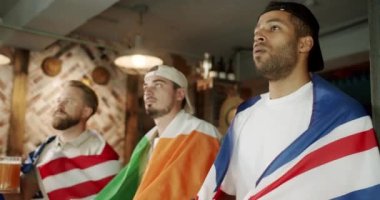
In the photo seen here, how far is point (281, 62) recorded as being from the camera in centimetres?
178

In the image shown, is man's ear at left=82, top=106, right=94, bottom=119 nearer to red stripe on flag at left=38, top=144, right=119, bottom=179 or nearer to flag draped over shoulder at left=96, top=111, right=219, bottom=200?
red stripe on flag at left=38, top=144, right=119, bottom=179

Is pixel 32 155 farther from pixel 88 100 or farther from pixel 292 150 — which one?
pixel 292 150

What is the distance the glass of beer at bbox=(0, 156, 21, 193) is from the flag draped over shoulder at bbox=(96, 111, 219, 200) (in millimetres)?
469

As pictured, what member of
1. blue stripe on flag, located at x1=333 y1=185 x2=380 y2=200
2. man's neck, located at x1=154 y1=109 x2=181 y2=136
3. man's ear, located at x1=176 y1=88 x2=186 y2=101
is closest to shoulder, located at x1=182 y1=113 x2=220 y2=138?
man's neck, located at x1=154 y1=109 x2=181 y2=136

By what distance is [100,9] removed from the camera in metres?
3.72

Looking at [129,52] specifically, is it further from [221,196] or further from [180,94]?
[221,196]

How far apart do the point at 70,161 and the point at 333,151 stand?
1.78 metres

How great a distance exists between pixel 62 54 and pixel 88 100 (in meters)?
2.19

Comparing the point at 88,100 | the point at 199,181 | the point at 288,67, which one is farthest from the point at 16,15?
the point at 288,67

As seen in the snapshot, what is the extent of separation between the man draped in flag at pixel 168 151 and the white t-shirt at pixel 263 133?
19.3 inches

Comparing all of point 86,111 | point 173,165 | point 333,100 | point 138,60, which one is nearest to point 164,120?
point 173,165

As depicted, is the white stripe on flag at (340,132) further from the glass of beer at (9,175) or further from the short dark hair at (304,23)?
the glass of beer at (9,175)

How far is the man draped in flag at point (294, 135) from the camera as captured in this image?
156cm

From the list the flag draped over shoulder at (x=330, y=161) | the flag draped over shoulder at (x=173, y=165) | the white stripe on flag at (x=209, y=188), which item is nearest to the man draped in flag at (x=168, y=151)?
the flag draped over shoulder at (x=173, y=165)
